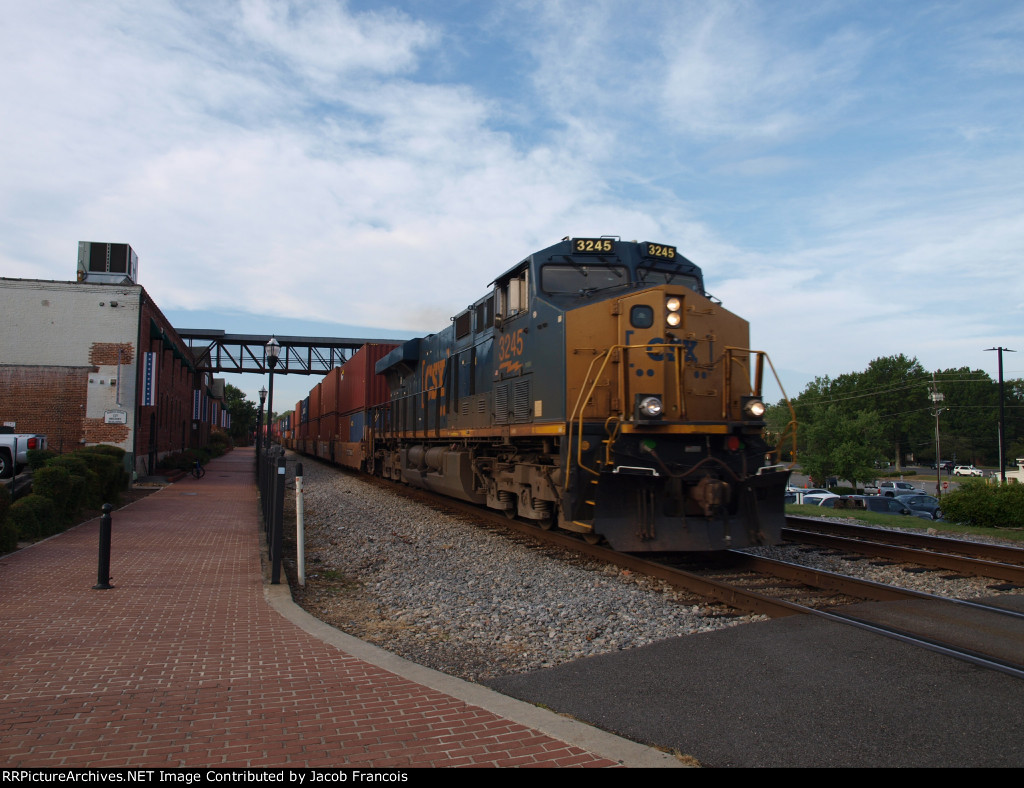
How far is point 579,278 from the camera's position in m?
9.08

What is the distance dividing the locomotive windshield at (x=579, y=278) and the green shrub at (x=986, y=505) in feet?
32.0

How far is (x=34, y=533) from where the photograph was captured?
9969 mm

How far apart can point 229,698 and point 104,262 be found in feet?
86.8

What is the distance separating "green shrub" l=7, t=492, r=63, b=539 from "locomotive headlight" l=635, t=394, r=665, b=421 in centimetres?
850

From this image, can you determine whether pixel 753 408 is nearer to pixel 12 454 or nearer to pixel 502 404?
pixel 502 404

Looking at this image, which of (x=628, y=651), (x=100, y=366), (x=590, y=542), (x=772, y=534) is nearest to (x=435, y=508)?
(x=590, y=542)

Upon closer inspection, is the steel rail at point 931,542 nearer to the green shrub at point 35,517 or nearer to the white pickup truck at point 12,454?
the green shrub at point 35,517

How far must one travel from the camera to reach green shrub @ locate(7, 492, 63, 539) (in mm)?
9820

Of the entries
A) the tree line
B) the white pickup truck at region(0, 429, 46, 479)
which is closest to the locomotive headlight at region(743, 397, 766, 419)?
the white pickup truck at region(0, 429, 46, 479)

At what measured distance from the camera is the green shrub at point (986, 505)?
13.0 metres

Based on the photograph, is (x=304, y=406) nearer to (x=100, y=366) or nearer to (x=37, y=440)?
(x=100, y=366)

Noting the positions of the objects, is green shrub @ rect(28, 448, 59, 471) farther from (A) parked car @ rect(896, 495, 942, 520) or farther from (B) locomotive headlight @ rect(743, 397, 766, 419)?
(A) parked car @ rect(896, 495, 942, 520)

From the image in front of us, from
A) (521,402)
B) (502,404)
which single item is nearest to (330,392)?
(502,404)
